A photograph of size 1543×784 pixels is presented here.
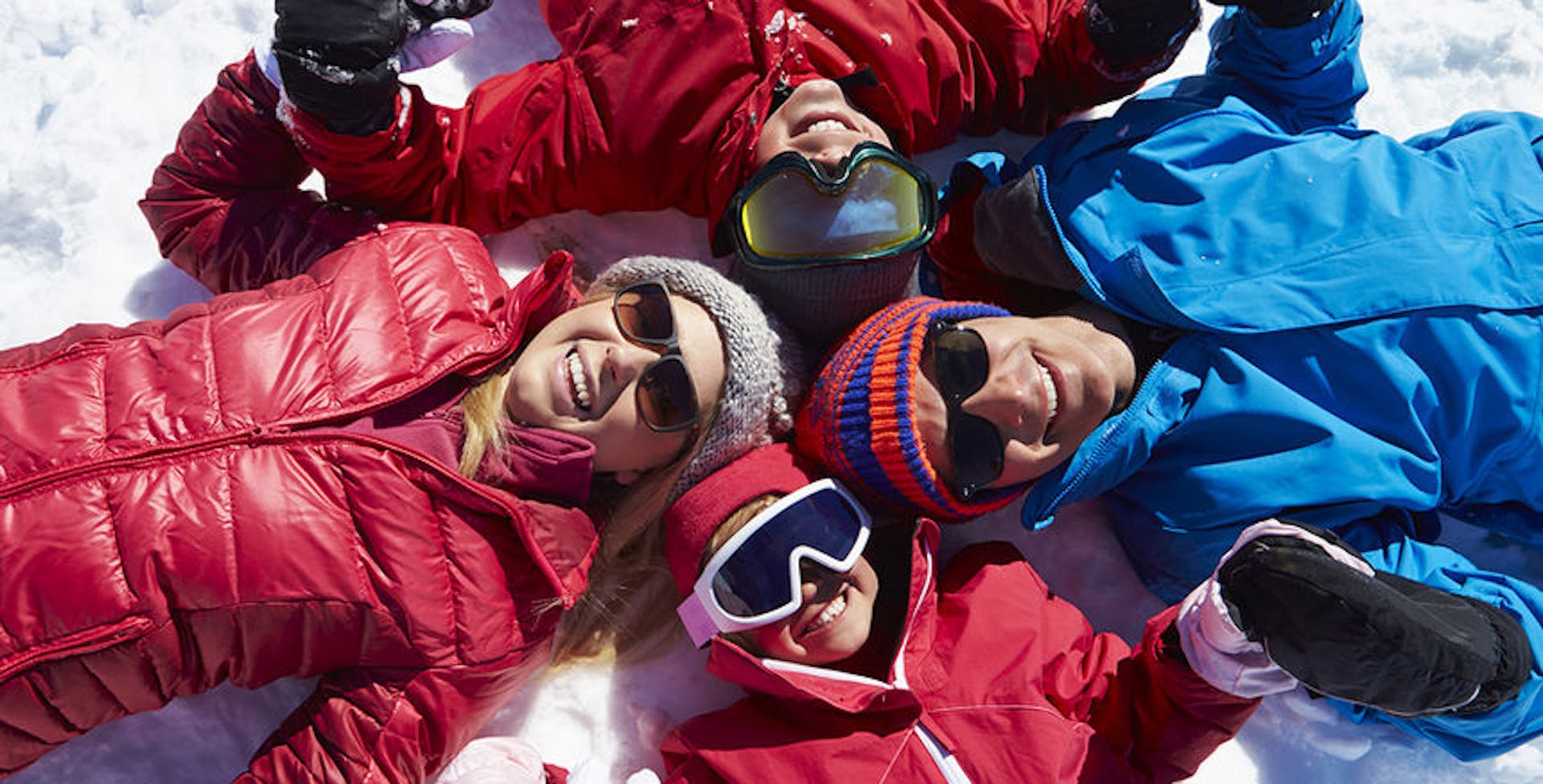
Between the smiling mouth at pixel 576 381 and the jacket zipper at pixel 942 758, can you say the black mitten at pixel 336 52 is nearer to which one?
the smiling mouth at pixel 576 381

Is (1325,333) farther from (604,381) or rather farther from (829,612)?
(604,381)

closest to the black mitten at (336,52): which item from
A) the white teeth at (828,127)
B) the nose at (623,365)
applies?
the nose at (623,365)

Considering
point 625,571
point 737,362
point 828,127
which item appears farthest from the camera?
point 625,571

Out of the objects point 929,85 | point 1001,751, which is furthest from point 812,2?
point 1001,751

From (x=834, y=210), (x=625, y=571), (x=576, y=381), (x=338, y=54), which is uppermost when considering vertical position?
(x=338, y=54)

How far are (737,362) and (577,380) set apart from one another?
28cm

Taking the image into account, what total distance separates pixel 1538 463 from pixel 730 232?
153 centimetres

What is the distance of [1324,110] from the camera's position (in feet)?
6.95

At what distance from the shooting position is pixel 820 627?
6.07 feet

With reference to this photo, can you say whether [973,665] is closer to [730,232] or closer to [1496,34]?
[730,232]

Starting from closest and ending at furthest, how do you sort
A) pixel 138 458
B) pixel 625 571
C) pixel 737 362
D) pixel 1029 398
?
pixel 138 458 → pixel 1029 398 → pixel 737 362 → pixel 625 571

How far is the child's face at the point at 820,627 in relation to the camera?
1.83m

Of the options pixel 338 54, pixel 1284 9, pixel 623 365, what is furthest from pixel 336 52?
pixel 1284 9

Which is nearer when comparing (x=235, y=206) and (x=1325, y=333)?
(x=1325, y=333)
